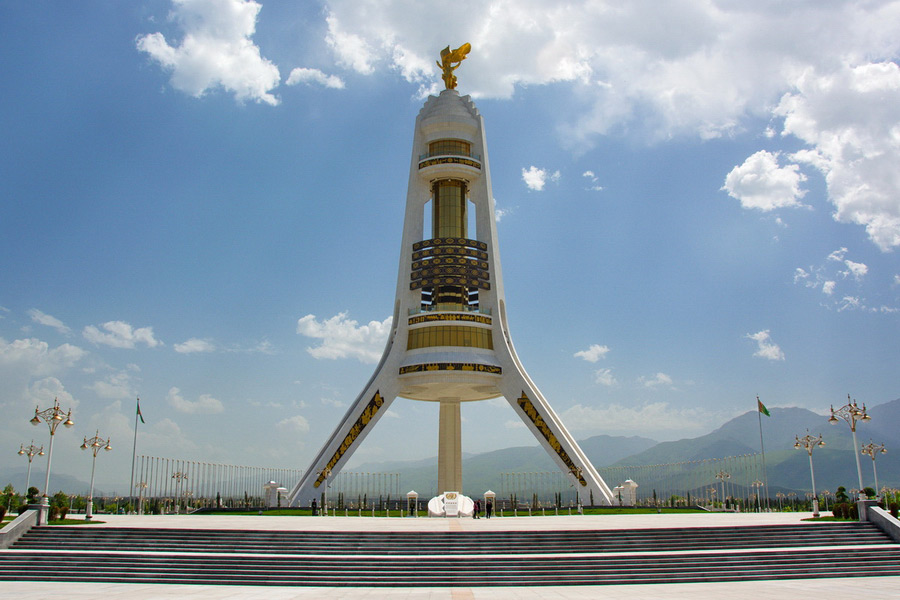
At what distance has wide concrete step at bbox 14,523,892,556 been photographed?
2058cm

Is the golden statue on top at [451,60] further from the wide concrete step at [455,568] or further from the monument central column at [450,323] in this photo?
the wide concrete step at [455,568]

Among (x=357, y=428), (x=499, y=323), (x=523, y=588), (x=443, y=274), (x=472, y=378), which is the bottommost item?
(x=523, y=588)

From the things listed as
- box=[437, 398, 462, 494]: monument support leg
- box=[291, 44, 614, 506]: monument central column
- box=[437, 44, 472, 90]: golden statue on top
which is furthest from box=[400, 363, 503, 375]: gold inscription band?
box=[437, 44, 472, 90]: golden statue on top

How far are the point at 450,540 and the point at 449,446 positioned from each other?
35.3 meters

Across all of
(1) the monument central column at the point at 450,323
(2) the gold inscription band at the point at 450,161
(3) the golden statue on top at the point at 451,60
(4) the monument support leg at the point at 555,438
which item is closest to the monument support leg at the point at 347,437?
(1) the monument central column at the point at 450,323

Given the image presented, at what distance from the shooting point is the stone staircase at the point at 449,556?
18047 millimetres

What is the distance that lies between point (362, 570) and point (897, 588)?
12.1 m

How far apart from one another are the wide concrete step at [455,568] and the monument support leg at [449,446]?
36.9 m

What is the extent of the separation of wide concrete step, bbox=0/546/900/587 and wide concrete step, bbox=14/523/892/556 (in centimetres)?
156

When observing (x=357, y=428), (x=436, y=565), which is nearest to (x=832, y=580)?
(x=436, y=565)

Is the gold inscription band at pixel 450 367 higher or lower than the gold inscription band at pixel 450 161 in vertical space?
lower

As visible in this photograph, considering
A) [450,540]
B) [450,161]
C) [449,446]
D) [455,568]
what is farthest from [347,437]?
[455,568]

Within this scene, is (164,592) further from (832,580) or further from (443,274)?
(443,274)

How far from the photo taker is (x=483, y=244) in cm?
5444
